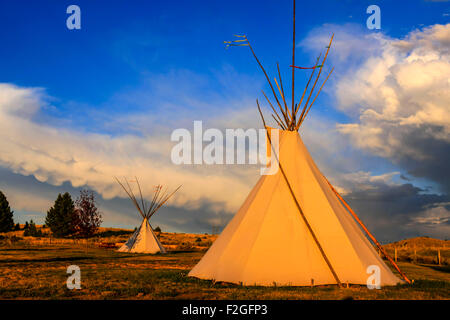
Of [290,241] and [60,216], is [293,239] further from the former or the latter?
[60,216]

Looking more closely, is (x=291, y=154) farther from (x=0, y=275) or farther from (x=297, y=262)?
(x=0, y=275)

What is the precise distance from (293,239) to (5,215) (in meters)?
53.2

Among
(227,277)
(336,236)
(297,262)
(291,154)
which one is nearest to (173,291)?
(227,277)

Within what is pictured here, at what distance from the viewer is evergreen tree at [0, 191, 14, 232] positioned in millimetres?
51225

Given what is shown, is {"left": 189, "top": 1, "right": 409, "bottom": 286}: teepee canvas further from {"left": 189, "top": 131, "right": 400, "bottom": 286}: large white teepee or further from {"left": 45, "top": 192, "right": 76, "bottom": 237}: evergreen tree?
{"left": 45, "top": 192, "right": 76, "bottom": 237}: evergreen tree

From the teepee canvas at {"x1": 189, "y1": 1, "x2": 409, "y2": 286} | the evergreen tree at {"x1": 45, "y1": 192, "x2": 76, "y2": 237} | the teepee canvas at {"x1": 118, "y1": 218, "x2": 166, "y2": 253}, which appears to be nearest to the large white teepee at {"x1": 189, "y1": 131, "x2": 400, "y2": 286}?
the teepee canvas at {"x1": 189, "y1": 1, "x2": 409, "y2": 286}

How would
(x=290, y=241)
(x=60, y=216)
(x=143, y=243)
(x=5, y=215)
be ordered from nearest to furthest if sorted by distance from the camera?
(x=290, y=241) → (x=143, y=243) → (x=5, y=215) → (x=60, y=216)

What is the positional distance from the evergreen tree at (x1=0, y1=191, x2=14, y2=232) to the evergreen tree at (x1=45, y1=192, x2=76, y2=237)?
544 centimetres

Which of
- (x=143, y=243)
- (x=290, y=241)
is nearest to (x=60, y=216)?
(x=143, y=243)

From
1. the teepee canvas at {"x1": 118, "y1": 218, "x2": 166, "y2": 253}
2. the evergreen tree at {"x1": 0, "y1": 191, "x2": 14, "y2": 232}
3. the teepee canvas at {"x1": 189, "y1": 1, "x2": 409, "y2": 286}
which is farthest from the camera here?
the evergreen tree at {"x1": 0, "y1": 191, "x2": 14, "y2": 232}

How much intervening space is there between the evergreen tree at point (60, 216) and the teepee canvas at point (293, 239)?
49.2 metres

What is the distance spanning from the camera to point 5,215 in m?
51.7

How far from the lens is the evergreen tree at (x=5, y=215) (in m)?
51.2

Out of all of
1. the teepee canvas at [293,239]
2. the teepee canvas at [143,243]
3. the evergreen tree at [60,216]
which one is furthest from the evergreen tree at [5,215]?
the teepee canvas at [293,239]
